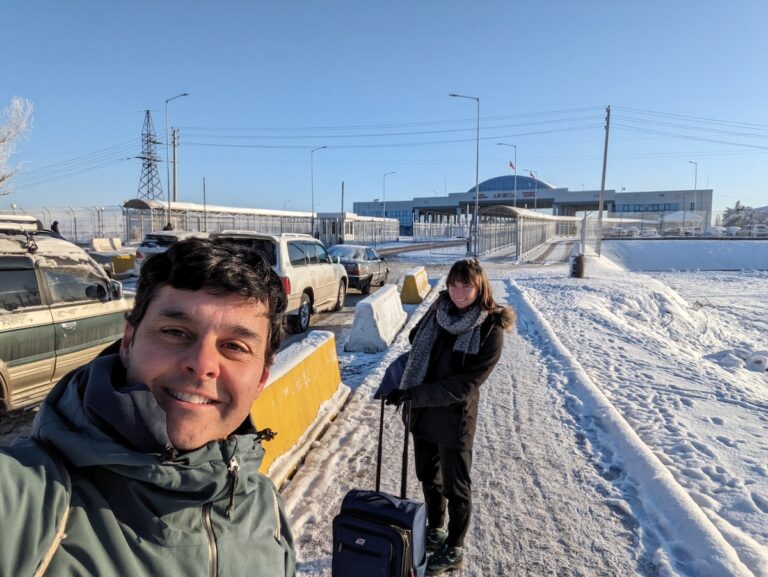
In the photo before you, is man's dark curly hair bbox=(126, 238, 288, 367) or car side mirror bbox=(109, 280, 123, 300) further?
car side mirror bbox=(109, 280, 123, 300)

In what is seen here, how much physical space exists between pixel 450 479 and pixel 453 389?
571 mm

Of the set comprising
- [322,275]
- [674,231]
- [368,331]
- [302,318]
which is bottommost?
[302,318]

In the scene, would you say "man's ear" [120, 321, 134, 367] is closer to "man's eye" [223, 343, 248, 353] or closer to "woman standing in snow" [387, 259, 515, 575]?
"man's eye" [223, 343, 248, 353]

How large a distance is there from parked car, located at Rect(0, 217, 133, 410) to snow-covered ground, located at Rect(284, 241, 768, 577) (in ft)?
9.57

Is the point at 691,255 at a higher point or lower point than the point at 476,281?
lower

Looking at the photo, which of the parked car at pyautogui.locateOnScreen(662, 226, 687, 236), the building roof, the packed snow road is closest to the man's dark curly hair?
the packed snow road

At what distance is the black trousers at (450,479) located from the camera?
10.2 feet

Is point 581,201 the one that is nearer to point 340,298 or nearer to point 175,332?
point 340,298

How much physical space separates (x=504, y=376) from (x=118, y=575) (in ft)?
21.7

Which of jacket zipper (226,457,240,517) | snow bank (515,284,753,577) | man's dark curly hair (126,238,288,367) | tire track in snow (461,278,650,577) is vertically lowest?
tire track in snow (461,278,650,577)

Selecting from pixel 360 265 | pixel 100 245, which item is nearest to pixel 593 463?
pixel 360 265

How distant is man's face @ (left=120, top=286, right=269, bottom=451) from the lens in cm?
123

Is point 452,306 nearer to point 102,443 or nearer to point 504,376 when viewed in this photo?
point 102,443

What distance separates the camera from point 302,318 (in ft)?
33.4
